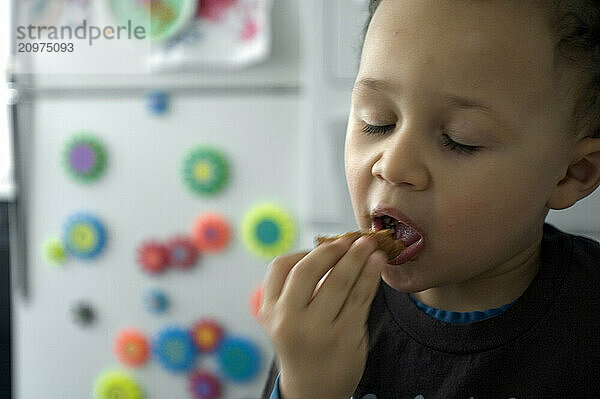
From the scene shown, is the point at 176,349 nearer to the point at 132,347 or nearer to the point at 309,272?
the point at 132,347

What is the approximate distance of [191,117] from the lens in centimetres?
206

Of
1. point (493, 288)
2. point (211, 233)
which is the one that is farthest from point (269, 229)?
point (493, 288)

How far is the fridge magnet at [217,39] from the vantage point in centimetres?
195

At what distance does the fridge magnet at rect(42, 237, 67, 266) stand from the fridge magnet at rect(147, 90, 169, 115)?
557 mm

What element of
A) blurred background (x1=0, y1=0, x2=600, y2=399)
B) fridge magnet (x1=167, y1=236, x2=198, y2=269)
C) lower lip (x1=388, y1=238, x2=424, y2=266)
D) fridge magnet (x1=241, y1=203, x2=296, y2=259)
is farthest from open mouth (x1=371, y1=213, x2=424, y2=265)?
fridge magnet (x1=167, y1=236, x2=198, y2=269)

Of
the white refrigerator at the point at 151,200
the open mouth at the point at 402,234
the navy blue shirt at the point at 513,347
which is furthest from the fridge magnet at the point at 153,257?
the open mouth at the point at 402,234

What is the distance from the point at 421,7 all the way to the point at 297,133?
1297 millimetres

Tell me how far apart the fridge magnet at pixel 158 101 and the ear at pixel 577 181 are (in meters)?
1.50

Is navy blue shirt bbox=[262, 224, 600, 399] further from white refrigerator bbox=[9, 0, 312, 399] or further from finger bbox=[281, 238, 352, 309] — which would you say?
white refrigerator bbox=[9, 0, 312, 399]

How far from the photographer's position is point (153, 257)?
6.90 feet

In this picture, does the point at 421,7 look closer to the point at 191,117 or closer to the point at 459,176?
the point at 459,176

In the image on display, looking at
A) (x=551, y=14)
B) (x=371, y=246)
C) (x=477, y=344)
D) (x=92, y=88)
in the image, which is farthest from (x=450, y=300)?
(x=92, y=88)

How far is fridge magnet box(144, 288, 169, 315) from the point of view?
2.11 metres

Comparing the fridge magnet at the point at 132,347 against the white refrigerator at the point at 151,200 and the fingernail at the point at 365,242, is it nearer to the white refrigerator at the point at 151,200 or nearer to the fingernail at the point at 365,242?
the white refrigerator at the point at 151,200
